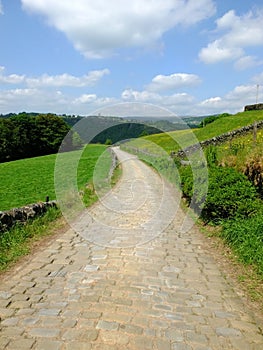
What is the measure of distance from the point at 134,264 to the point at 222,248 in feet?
7.00

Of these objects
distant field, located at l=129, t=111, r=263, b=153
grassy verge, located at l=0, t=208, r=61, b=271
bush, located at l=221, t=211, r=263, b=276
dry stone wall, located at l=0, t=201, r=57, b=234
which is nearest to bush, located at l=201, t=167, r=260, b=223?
bush, located at l=221, t=211, r=263, b=276

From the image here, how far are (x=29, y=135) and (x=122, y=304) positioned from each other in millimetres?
70300

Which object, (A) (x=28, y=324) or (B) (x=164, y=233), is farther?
(B) (x=164, y=233)

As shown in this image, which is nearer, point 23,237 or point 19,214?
point 23,237

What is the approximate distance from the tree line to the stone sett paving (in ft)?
191

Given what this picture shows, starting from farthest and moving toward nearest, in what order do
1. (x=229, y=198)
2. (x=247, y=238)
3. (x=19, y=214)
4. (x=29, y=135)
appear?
(x=29, y=135) → (x=229, y=198) → (x=19, y=214) → (x=247, y=238)

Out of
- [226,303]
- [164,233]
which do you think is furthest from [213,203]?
[226,303]

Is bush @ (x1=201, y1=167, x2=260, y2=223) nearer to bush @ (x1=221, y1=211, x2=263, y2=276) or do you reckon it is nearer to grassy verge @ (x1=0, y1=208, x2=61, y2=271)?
bush @ (x1=221, y1=211, x2=263, y2=276)

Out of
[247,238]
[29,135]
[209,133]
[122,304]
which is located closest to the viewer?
[122,304]

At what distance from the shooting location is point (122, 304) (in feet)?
13.8

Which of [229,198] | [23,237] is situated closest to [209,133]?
[229,198]

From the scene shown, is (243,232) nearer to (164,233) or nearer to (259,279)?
(259,279)

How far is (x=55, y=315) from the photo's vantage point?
12.9 ft

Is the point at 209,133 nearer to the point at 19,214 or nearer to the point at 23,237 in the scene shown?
the point at 19,214
